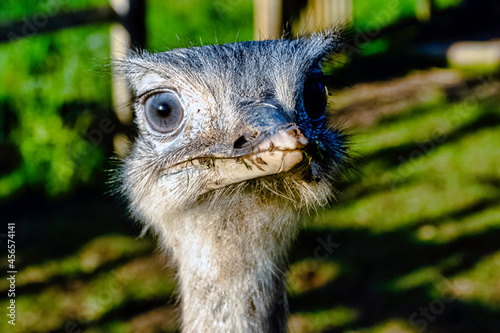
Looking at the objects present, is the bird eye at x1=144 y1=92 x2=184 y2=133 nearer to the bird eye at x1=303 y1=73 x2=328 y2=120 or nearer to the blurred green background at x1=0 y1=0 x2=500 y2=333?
the bird eye at x1=303 y1=73 x2=328 y2=120

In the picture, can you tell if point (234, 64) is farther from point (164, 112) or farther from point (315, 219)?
point (315, 219)

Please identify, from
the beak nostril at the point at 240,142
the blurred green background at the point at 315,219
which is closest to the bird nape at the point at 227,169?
the beak nostril at the point at 240,142

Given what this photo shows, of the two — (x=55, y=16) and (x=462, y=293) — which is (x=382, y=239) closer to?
(x=462, y=293)

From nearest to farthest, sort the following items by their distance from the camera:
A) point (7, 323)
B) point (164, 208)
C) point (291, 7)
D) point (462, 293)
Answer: point (164, 208), point (7, 323), point (462, 293), point (291, 7)

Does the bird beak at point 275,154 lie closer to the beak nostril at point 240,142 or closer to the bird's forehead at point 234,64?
the beak nostril at point 240,142

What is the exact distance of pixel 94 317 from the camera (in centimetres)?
352

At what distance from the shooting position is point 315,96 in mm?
1777

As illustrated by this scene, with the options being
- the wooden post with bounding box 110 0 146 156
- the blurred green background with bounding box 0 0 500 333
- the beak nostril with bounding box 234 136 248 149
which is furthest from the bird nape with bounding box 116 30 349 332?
the wooden post with bounding box 110 0 146 156

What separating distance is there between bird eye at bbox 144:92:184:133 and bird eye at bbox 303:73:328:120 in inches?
15.5

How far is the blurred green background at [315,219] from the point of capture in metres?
3.57

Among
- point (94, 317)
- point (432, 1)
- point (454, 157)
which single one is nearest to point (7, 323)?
point (94, 317)

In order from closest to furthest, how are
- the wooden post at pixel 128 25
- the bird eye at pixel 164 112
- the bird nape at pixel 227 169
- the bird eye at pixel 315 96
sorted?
the bird nape at pixel 227 169 → the bird eye at pixel 164 112 → the bird eye at pixel 315 96 → the wooden post at pixel 128 25

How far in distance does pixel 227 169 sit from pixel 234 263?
378 mm

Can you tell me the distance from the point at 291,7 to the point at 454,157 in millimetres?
2036
